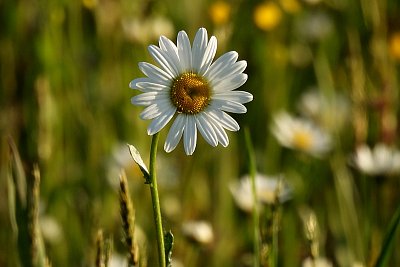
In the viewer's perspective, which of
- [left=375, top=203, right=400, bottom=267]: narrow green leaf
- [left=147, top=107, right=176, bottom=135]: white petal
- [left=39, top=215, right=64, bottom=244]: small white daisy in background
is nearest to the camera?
[left=147, top=107, right=176, bottom=135]: white petal

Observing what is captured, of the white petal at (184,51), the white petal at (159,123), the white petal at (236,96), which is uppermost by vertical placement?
the white petal at (184,51)

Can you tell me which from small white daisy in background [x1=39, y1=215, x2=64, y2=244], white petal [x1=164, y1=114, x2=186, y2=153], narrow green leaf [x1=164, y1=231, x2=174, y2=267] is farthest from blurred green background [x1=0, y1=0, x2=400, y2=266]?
white petal [x1=164, y1=114, x2=186, y2=153]

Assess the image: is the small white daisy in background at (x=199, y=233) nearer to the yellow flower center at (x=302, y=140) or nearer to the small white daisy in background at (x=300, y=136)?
the small white daisy in background at (x=300, y=136)

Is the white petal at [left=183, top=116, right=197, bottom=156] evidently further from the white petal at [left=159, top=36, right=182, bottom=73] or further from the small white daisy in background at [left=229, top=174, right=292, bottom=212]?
the small white daisy in background at [left=229, top=174, right=292, bottom=212]

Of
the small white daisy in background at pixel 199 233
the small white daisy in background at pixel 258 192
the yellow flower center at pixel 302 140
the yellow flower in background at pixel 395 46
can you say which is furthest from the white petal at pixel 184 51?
the yellow flower in background at pixel 395 46

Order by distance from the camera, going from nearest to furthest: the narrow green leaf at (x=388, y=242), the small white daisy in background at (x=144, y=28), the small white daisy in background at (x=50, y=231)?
the narrow green leaf at (x=388, y=242) < the small white daisy in background at (x=50, y=231) < the small white daisy in background at (x=144, y=28)

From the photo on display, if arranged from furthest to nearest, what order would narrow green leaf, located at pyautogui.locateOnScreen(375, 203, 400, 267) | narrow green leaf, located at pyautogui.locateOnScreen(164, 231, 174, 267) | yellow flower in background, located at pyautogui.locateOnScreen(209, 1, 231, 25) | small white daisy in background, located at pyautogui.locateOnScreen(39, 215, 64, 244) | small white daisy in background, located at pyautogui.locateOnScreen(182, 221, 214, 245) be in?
yellow flower in background, located at pyautogui.locateOnScreen(209, 1, 231, 25) → small white daisy in background, located at pyautogui.locateOnScreen(39, 215, 64, 244) → small white daisy in background, located at pyautogui.locateOnScreen(182, 221, 214, 245) → narrow green leaf, located at pyautogui.locateOnScreen(375, 203, 400, 267) → narrow green leaf, located at pyautogui.locateOnScreen(164, 231, 174, 267)
